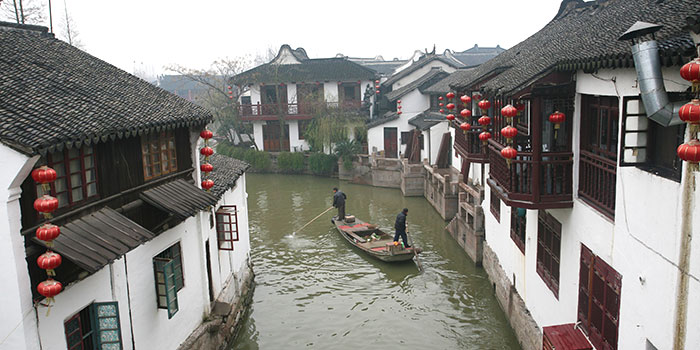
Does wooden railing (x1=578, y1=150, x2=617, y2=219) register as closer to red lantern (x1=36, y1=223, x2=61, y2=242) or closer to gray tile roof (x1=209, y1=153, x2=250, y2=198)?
red lantern (x1=36, y1=223, x2=61, y2=242)

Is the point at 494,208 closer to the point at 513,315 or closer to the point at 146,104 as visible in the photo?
the point at 513,315

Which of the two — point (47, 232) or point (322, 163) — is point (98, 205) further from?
point (322, 163)

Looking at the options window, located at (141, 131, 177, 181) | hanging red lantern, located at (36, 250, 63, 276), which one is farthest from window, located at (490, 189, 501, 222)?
hanging red lantern, located at (36, 250, 63, 276)

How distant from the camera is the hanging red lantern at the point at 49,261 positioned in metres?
6.14

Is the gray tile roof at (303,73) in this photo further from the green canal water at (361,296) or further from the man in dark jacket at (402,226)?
the man in dark jacket at (402,226)

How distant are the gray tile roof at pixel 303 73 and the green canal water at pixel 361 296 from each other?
1734 cm

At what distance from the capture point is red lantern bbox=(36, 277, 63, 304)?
6137 millimetres

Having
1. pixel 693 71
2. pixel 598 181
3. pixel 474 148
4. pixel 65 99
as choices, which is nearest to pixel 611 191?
pixel 598 181

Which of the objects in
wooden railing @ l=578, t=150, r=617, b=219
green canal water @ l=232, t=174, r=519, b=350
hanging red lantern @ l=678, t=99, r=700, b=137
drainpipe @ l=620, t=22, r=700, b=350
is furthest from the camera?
green canal water @ l=232, t=174, r=519, b=350

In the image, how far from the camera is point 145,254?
9.07 meters

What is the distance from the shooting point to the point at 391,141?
3350 centimetres

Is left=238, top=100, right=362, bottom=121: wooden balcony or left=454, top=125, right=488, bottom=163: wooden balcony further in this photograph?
left=238, top=100, right=362, bottom=121: wooden balcony

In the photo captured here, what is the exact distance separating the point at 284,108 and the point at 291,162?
4520 millimetres

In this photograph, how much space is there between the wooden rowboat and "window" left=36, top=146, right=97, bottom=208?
10168mm
